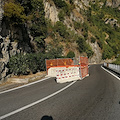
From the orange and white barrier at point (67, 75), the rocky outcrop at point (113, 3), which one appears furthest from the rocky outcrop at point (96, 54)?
the rocky outcrop at point (113, 3)

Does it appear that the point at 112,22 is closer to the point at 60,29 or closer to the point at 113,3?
the point at 113,3

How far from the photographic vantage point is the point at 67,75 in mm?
9359

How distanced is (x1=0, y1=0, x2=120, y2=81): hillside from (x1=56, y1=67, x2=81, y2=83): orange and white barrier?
4.25 m

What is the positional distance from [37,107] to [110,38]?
90.5 meters

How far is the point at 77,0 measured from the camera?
71.3 meters

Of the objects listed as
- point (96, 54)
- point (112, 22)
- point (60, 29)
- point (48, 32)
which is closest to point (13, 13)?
point (48, 32)

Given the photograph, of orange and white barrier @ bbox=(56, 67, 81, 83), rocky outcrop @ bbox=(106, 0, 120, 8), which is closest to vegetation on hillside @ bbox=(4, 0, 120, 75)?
orange and white barrier @ bbox=(56, 67, 81, 83)

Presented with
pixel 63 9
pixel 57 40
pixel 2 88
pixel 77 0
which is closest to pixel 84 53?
pixel 57 40

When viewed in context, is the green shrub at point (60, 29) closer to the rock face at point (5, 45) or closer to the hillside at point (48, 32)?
the hillside at point (48, 32)

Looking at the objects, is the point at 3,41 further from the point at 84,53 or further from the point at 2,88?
the point at 84,53

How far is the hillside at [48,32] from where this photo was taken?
11.7 metres

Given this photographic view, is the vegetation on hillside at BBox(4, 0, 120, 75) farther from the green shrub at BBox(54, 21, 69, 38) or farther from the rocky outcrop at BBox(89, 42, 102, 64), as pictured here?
the rocky outcrop at BBox(89, 42, 102, 64)

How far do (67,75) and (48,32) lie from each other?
3034cm

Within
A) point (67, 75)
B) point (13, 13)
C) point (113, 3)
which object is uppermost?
point (113, 3)
